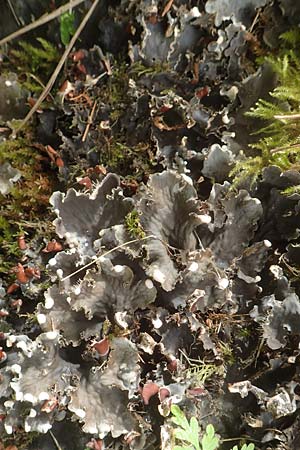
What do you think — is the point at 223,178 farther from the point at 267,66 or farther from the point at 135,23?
the point at 135,23

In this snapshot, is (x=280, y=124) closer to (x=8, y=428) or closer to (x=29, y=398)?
(x=29, y=398)

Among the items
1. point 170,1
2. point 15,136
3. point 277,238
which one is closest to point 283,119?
point 277,238

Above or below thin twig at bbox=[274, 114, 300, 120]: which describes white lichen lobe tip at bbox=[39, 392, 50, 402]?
below

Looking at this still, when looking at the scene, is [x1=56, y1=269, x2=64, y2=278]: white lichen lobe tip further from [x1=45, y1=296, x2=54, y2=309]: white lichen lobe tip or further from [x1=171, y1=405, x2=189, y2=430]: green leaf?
[x1=171, y1=405, x2=189, y2=430]: green leaf

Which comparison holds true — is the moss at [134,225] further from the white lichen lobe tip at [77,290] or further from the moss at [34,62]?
the moss at [34,62]

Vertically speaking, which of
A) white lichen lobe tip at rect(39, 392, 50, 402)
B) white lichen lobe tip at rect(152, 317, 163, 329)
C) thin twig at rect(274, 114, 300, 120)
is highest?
thin twig at rect(274, 114, 300, 120)

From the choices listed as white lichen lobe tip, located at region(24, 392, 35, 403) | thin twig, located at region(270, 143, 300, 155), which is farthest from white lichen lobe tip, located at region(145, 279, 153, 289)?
thin twig, located at region(270, 143, 300, 155)

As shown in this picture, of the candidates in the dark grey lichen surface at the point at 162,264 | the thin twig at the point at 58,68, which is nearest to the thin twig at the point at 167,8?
the dark grey lichen surface at the point at 162,264
